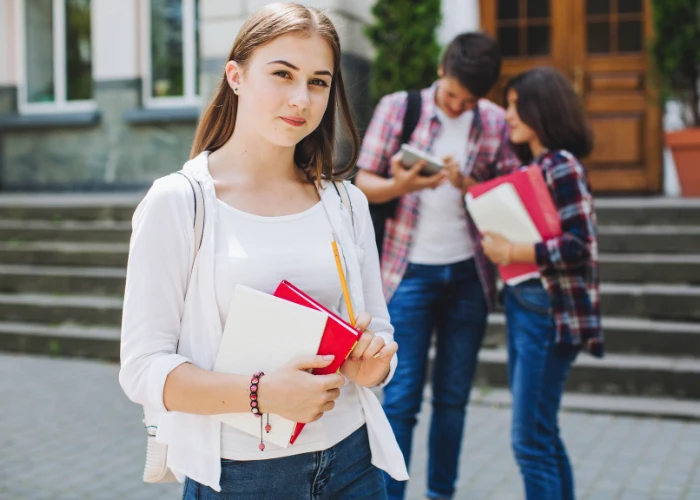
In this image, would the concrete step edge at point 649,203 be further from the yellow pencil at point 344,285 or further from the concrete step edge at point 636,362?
the yellow pencil at point 344,285

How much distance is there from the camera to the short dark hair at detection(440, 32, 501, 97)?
3.38 m

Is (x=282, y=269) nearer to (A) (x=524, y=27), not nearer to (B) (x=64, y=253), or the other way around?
(B) (x=64, y=253)

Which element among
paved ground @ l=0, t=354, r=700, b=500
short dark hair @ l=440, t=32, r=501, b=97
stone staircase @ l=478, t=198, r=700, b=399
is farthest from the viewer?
stone staircase @ l=478, t=198, r=700, b=399

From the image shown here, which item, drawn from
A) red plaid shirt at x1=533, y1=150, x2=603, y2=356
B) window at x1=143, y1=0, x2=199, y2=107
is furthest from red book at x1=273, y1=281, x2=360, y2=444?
window at x1=143, y1=0, x2=199, y2=107

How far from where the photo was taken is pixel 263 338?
170 cm

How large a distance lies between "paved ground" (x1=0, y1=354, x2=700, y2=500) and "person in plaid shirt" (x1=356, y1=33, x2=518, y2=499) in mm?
822

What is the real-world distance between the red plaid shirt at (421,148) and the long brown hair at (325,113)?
1363 mm

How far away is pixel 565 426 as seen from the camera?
17.1 feet

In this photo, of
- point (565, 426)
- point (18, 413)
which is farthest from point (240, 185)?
point (18, 413)

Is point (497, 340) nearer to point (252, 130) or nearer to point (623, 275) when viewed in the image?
point (623, 275)

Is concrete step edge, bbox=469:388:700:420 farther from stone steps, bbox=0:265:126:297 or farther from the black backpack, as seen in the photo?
stone steps, bbox=0:265:126:297

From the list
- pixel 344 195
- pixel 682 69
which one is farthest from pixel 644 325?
pixel 344 195

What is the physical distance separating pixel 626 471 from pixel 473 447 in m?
0.83

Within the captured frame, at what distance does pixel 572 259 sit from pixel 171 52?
26.6 feet
